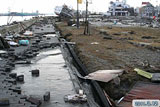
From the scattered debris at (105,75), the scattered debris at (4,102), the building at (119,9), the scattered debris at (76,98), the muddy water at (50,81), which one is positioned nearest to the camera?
the scattered debris at (4,102)

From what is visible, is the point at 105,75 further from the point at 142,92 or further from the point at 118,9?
the point at 118,9

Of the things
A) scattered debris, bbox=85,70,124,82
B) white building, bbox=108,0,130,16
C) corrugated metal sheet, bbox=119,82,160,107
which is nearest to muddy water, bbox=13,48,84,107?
scattered debris, bbox=85,70,124,82

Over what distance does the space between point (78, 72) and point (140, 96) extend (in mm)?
4716

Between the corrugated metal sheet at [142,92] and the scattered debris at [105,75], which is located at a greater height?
the scattered debris at [105,75]

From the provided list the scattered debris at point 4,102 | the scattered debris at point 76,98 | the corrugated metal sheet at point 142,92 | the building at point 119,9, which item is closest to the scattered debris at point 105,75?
the corrugated metal sheet at point 142,92

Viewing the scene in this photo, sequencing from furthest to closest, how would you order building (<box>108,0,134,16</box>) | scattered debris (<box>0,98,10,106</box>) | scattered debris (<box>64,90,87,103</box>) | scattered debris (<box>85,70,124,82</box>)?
1. building (<box>108,0,134,16</box>)
2. scattered debris (<box>85,70,124,82</box>)
3. scattered debris (<box>64,90,87,103</box>)
4. scattered debris (<box>0,98,10,106</box>)

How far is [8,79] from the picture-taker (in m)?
9.14

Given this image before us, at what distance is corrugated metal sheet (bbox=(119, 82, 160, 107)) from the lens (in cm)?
718

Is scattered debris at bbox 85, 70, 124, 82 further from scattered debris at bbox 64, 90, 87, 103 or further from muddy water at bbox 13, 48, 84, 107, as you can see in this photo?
Answer: scattered debris at bbox 64, 90, 87, 103

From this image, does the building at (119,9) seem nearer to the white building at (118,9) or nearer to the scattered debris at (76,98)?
the white building at (118,9)

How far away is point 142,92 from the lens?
7.66m

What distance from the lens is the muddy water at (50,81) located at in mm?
7889

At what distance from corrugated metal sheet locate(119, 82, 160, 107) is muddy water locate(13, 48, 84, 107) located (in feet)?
5.39

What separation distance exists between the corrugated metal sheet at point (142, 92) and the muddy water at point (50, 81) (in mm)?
1644
